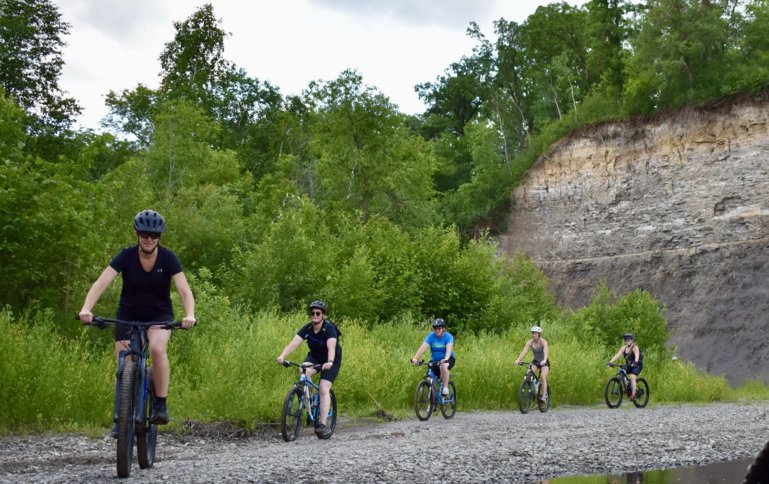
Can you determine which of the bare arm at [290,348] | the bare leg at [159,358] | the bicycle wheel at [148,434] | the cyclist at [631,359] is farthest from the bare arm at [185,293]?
Result: the cyclist at [631,359]

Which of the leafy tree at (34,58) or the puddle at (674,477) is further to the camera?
the leafy tree at (34,58)

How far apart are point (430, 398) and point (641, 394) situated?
11.6 meters

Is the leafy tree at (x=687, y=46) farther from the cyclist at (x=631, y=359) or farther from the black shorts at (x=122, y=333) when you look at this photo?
the black shorts at (x=122, y=333)

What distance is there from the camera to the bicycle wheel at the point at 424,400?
67.3ft

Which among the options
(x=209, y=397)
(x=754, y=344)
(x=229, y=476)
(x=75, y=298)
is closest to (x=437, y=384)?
(x=209, y=397)

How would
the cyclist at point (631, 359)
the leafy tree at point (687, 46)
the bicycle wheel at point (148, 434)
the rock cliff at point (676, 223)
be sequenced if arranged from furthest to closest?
1. the leafy tree at point (687, 46)
2. the rock cliff at point (676, 223)
3. the cyclist at point (631, 359)
4. the bicycle wheel at point (148, 434)

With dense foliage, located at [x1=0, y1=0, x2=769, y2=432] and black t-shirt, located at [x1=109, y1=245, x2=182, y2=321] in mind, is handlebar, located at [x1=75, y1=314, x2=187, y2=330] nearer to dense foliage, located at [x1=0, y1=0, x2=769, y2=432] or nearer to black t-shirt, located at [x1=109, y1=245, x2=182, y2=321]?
black t-shirt, located at [x1=109, y1=245, x2=182, y2=321]

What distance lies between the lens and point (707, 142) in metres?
59.1

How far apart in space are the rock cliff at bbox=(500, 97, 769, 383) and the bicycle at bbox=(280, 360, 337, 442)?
40285 millimetres

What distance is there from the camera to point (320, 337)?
15.1 metres

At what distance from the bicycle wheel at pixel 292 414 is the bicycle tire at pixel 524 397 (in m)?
10.1

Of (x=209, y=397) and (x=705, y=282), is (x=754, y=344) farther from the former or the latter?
(x=209, y=397)

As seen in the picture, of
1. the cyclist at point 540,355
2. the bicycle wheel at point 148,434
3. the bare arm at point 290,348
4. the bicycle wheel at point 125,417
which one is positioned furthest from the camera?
the cyclist at point 540,355

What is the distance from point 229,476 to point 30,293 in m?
13.9
